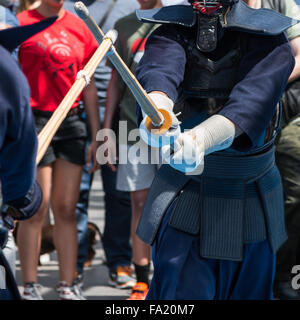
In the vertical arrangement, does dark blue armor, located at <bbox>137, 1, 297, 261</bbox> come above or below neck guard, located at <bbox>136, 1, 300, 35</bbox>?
below

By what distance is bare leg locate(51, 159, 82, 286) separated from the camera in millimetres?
4262

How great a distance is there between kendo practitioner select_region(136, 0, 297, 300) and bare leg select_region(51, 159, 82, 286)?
4.61ft

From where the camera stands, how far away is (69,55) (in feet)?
13.6

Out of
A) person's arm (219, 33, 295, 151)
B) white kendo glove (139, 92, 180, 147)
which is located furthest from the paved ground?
white kendo glove (139, 92, 180, 147)

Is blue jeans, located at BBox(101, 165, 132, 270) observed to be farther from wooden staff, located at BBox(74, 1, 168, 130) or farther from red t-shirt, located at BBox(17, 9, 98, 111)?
wooden staff, located at BBox(74, 1, 168, 130)

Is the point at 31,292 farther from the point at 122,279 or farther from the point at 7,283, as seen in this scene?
the point at 7,283

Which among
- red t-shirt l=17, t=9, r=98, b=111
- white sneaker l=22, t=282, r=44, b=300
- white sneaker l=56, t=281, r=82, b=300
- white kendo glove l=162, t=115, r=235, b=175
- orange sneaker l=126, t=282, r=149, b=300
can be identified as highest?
white kendo glove l=162, t=115, r=235, b=175

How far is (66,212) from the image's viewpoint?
433cm

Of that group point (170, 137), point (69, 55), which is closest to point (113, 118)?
point (69, 55)

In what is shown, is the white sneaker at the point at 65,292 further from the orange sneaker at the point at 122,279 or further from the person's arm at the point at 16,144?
the person's arm at the point at 16,144

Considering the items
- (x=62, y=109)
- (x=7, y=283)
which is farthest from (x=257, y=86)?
(x=7, y=283)

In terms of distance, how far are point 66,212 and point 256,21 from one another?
6.48 feet
